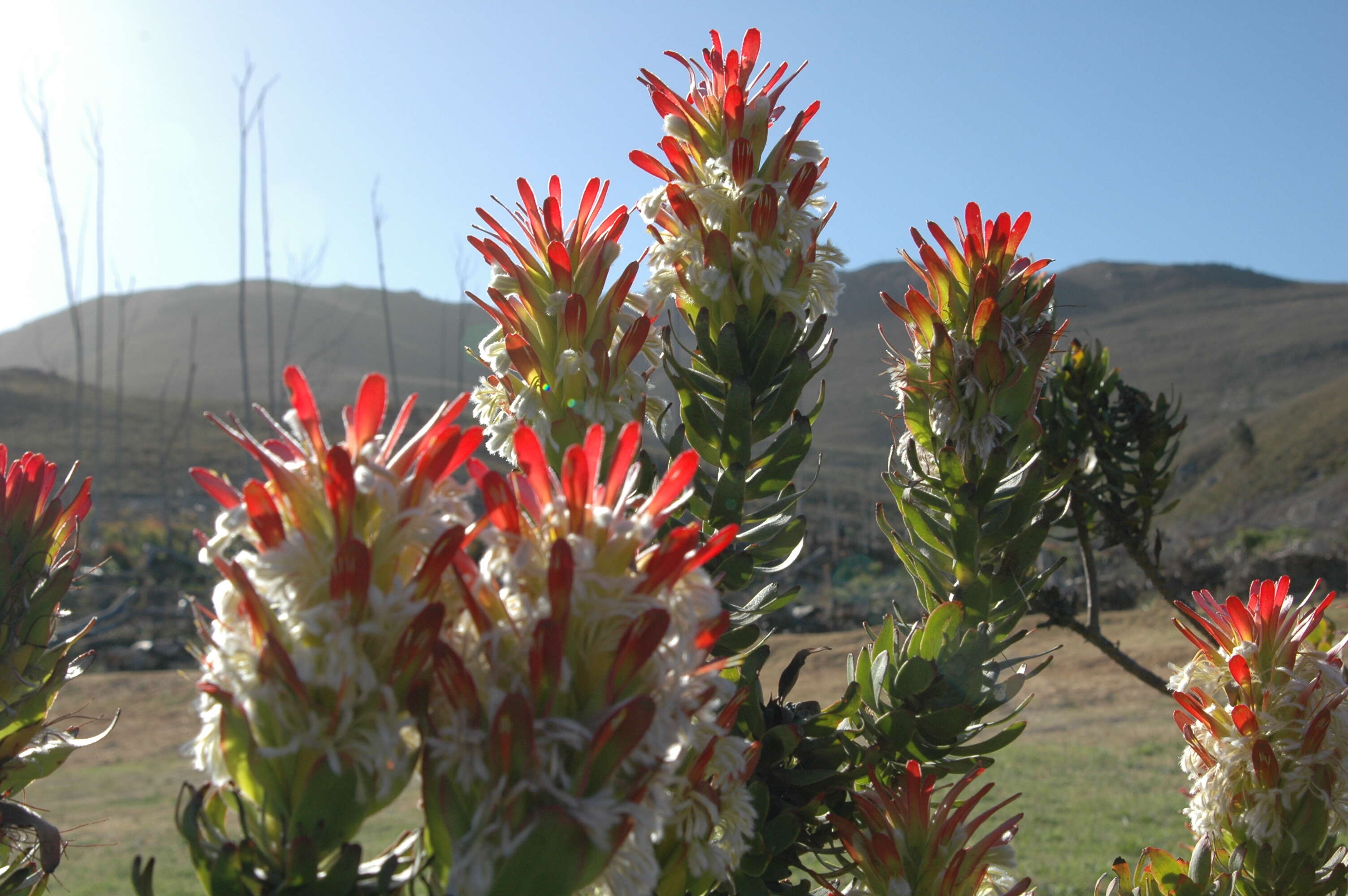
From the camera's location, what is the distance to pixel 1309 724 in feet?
5.89

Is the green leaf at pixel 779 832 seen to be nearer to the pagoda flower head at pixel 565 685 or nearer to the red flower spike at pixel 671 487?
the pagoda flower head at pixel 565 685

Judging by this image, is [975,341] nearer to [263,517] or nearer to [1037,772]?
[263,517]

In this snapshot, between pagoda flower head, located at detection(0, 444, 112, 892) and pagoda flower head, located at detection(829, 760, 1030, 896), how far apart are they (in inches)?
56.3

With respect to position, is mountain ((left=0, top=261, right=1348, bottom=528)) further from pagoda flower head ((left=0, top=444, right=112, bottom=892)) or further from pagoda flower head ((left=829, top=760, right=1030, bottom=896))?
pagoda flower head ((left=0, top=444, right=112, bottom=892))

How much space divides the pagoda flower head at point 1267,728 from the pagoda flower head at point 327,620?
5.41 ft

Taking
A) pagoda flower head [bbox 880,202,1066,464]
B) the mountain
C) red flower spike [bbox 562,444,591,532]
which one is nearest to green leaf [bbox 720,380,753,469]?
pagoda flower head [bbox 880,202,1066,464]

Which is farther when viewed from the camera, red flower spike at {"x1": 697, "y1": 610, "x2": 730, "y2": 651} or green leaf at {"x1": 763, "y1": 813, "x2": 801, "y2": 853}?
green leaf at {"x1": 763, "y1": 813, "x2": 801, "y2": 853}

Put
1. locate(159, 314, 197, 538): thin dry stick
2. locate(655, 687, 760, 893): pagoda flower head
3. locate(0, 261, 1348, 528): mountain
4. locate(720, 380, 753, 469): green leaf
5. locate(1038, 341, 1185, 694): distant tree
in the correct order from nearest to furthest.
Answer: locate(655, 687, 760, 893): pagoda flower head < locate(720, 380, 753, 469): green leaf < locate(1038, 341, 1185, 694): distant tree < locate(159, 314, 197, 538): thin dry stick < locate(0, 261, 1348, 528): mountain

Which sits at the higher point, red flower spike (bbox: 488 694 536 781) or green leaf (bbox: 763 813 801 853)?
red flower spike (bbox: 488 694 536 781)

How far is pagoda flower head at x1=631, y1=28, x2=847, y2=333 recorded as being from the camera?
182 centimetres

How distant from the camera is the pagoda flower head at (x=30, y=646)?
1.64 metres

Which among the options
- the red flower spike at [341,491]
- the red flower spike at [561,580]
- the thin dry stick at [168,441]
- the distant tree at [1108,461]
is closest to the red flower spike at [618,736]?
the red flower spike at [561,580]

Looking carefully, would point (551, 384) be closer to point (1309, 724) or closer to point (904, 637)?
point (904, 637)

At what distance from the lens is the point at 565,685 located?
996mm
